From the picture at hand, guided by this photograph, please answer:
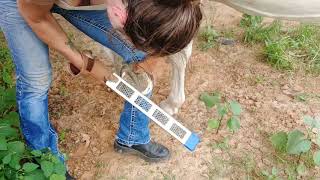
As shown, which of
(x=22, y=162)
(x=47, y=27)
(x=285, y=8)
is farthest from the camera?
(x=22, y=162)

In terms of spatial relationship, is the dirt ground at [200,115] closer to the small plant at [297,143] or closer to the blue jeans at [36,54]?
the small plant at [297,143]

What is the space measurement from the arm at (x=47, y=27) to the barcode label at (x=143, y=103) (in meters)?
0.23

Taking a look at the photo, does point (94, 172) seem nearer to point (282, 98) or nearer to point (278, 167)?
point (278, 167)

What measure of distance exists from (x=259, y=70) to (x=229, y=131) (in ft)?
1.56

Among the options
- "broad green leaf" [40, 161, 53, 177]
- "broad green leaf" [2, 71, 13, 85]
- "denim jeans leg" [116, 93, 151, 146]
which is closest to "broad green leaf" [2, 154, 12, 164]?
"broad green leaf" [40, 161, 53, 177]

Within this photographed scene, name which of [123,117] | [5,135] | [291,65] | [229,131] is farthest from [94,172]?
[291,65]

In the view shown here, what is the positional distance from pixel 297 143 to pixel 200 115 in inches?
20.3

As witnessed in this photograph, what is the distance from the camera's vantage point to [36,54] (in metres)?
1.66

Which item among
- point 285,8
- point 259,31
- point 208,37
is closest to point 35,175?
point 285,8

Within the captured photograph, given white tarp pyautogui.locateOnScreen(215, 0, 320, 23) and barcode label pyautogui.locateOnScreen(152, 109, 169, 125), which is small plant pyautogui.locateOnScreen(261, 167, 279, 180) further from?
white tarp pyautogui.locateOnScreen(215, 0, 320, 23)

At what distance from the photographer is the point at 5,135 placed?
5.58ft

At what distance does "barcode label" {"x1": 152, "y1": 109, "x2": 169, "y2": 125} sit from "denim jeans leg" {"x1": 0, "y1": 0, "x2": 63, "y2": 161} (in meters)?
0.43

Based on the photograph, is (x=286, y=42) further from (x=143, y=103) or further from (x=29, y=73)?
(x=29, y=73)

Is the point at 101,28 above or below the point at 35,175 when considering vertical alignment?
above
